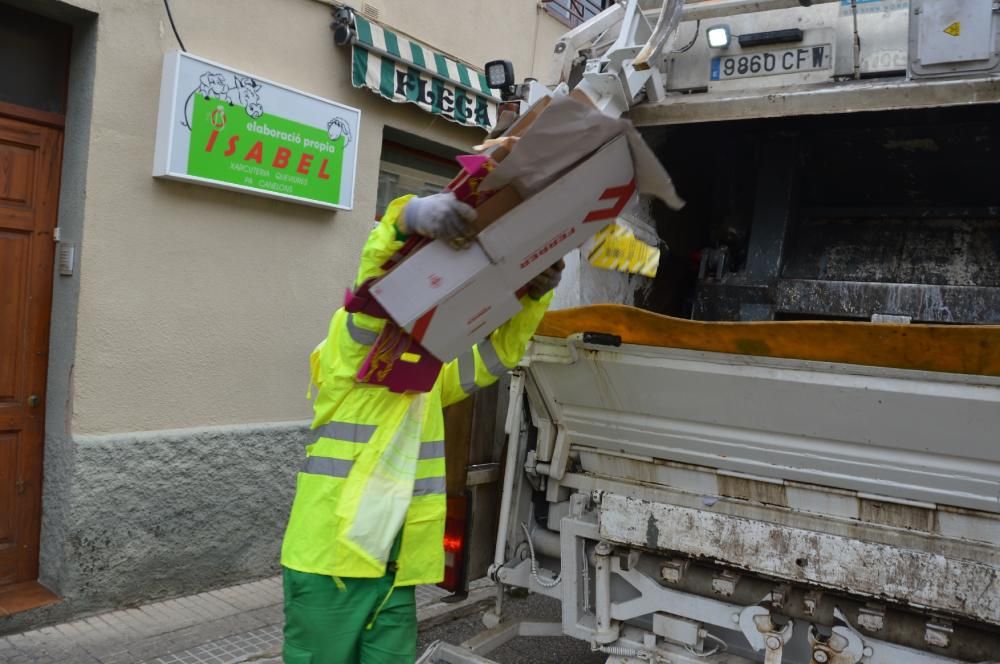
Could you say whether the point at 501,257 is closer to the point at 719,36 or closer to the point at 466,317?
the point at 466,317

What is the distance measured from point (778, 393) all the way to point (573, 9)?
571 centimetres

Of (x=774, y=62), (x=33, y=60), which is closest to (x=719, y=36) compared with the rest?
(x=774, y=62)

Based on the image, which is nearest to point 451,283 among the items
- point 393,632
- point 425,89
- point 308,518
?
point 308,518

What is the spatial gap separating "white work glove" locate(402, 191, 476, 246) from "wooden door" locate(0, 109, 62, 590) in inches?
106

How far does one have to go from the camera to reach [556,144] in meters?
1.74

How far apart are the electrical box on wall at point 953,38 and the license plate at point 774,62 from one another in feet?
0.89

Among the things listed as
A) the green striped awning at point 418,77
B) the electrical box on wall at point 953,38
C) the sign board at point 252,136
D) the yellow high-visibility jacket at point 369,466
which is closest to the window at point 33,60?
the sign board at point 252,136

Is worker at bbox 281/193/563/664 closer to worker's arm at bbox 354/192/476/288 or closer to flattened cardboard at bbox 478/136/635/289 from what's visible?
worker's arm at bbox 354/192/476/288

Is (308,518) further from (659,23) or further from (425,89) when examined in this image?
(425,89)

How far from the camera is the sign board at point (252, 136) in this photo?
3832 mm

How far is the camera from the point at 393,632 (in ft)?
6.93

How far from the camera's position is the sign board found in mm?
3832

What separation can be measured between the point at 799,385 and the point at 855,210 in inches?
63.6

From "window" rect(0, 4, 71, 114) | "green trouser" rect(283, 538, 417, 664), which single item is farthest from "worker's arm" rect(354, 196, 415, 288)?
"window" rect(0, 4, 71, 114)
